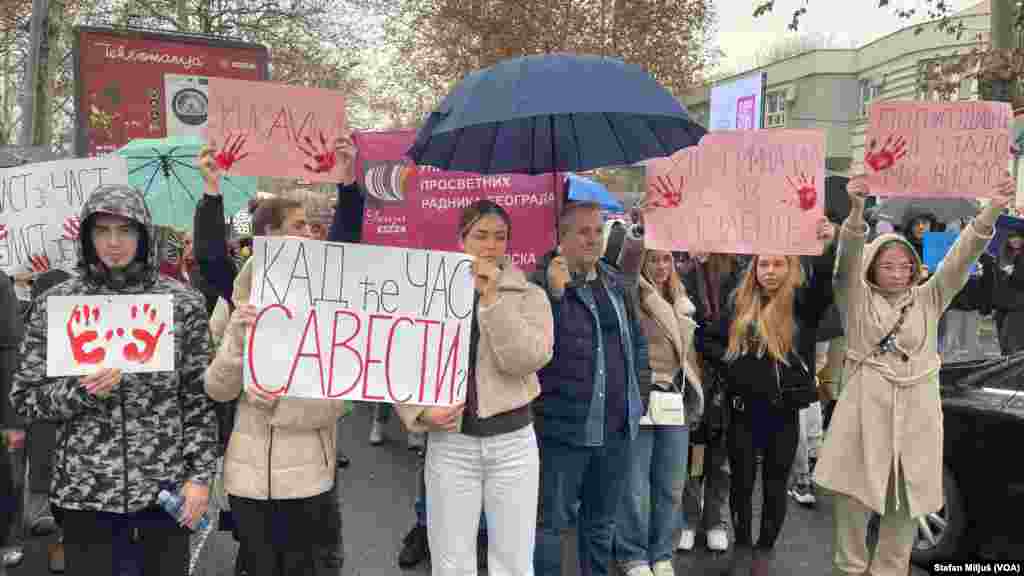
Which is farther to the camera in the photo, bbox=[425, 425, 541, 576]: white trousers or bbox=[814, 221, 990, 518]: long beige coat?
bbox=[814, 221, 990, 518]: long beige coat

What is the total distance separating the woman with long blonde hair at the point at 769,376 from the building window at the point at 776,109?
3754cm

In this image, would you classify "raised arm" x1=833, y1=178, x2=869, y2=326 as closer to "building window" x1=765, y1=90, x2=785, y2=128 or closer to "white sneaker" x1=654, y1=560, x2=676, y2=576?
"white sneaker" x1=654, y1=560, x2=676, y2=576

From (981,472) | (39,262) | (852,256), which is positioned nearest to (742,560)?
(981,472)

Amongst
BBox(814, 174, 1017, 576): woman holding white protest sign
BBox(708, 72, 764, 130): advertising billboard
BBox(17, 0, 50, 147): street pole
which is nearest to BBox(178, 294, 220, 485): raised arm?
BBox(814, 174, 1017, 576): woman holding white protest sign

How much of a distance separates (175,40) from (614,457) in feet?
18.6

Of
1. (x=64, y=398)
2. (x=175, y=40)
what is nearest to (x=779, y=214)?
(x=64, y=398)

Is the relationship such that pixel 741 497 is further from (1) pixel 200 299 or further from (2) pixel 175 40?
(2) pixel 175 40

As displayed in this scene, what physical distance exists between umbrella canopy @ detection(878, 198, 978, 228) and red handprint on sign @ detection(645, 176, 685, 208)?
5719 millimetres

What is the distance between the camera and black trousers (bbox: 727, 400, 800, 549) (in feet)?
13.5

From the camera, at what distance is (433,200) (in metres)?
5.50

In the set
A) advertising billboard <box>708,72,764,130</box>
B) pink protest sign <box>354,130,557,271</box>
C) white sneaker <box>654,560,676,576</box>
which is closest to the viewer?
white sneaker <box>654,560,676,576</box>

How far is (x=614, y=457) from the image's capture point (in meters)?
3.63

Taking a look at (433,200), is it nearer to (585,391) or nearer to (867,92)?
(585,391)

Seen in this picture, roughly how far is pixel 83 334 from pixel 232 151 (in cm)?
97
